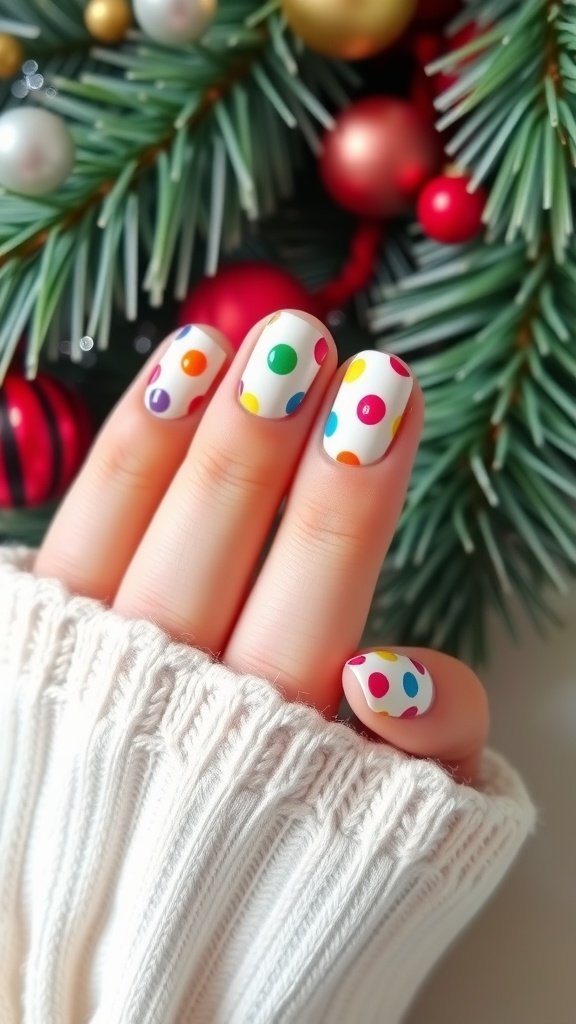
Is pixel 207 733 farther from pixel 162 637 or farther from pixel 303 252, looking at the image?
pixel 303 252

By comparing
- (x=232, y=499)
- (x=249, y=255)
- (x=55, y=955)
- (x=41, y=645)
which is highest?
(x=249, y=255)

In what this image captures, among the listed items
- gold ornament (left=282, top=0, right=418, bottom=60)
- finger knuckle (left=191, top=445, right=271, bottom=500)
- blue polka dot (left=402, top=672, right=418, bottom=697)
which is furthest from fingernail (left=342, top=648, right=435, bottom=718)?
gold ornament (left=282, top=0, right=418, bottom=60)

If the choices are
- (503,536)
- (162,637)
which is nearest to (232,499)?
(162,637)

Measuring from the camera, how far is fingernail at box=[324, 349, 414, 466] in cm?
44

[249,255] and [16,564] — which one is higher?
[249,255]

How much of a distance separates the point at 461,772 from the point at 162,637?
7.4 inches

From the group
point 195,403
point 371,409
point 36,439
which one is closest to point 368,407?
point 371,409

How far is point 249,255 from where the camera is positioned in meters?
0.65

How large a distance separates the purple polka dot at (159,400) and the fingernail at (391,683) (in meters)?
0.17

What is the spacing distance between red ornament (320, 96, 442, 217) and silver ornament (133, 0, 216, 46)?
0.34 feet

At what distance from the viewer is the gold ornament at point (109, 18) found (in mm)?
513

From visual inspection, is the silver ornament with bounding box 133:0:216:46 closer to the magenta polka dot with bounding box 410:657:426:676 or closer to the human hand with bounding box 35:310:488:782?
the human hand with bounding box 35:310:488:782

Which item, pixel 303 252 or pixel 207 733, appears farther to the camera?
pixel 303 252

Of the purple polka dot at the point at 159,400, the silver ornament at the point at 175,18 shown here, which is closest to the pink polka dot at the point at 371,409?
the purple polka dot at the point at 159,400
